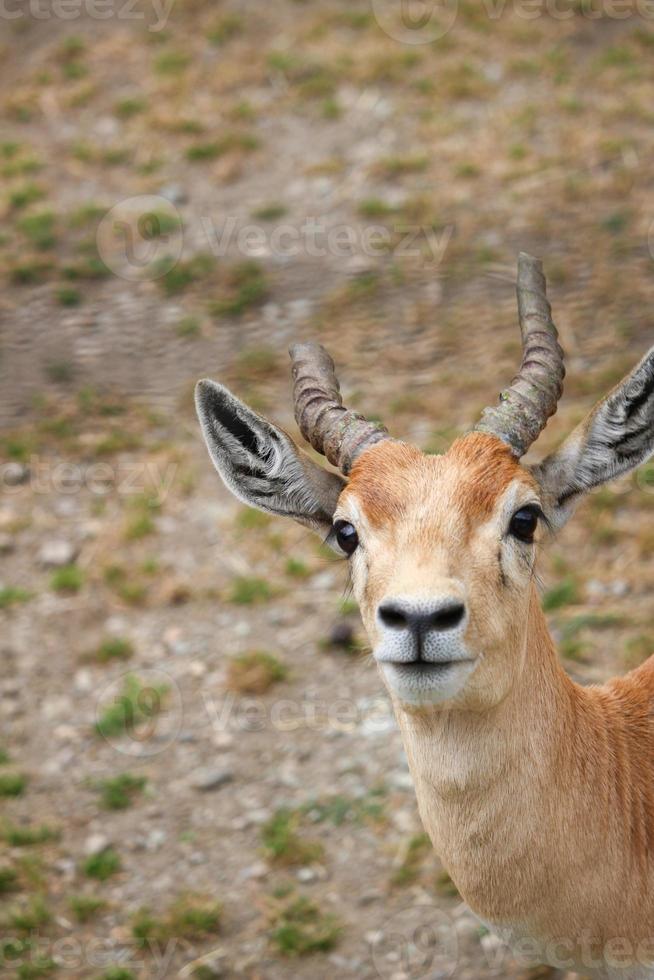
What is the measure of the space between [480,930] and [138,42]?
34.8 ft

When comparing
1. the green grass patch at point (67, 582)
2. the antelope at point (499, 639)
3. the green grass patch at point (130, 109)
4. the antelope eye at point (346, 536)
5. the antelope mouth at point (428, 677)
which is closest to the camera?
the antelope mouth at point (428, 677)

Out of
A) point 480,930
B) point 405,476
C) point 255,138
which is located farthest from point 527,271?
point 255,138

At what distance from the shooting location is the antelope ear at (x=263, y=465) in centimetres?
465

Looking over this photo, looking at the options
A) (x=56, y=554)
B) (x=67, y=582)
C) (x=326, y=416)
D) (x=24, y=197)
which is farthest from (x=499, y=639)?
(x=24, y=197)

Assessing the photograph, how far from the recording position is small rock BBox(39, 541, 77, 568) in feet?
27.9

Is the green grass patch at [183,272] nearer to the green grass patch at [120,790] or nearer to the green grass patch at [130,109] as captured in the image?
the green grass patch at [130,109]

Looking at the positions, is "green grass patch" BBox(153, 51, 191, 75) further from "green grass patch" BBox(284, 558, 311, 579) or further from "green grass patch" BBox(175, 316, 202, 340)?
"green grass patch" BBox(284, 558, 311, 579)

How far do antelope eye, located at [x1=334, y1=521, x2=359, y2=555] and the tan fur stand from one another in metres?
0.05

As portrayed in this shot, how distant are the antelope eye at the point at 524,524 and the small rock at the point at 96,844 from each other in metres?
3.41

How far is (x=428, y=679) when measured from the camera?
3828 millimetres

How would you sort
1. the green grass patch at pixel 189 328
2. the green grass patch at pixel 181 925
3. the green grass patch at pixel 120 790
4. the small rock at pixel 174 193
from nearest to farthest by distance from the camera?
the green grass patch at pixel 181 925 → the green grass patch at pixel 120 790 → the green grass patch at pixel 189 328 → the small rock at pixel 174 193

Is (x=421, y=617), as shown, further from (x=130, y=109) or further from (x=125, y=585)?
(x=130, y=109)

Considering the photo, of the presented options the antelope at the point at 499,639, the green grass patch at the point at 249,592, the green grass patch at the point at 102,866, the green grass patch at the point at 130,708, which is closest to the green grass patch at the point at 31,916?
the green grass patch at the point at 102,866

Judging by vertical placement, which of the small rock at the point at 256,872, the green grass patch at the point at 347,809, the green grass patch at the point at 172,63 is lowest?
the small rock at the point at 256,872
